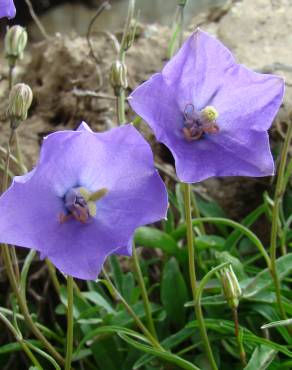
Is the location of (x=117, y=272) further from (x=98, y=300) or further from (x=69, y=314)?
(x=69, y=314)

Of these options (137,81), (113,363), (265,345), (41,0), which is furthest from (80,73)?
(41,0)

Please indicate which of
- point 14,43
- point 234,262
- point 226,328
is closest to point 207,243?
point 234,262

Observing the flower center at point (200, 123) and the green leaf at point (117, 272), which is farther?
the green leaf at point (117, 272)

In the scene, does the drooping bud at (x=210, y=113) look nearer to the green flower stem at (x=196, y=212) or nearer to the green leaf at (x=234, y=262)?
the green leaf at (x=234, y=262)

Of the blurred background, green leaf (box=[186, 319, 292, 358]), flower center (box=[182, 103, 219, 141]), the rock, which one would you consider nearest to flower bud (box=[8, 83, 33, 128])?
flower center (box=[182, 103, 219, 141])

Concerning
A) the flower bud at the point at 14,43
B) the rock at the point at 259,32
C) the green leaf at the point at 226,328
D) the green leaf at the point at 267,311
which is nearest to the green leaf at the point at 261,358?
the green leaf at the point at 226,328

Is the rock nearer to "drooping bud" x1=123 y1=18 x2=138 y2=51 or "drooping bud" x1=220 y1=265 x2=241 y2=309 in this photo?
A: "drooping bud" x1=123 y1=18 x2=138 y2=51
